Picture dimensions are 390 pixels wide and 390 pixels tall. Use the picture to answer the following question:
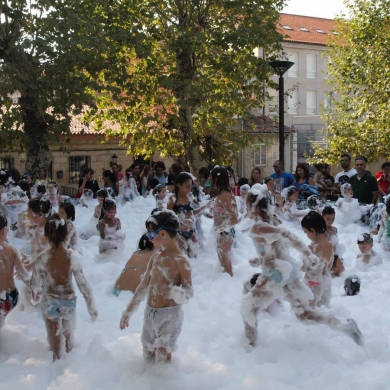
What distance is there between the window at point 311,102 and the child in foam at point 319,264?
36980 millimetres

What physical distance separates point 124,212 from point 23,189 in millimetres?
2410

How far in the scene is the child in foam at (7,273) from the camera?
5.07 metres

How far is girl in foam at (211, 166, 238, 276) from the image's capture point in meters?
7.72

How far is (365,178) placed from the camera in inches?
416

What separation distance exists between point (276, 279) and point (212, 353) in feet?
2.92

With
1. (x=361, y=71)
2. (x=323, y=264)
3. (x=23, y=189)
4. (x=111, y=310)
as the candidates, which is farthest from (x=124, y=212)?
(x=361, y=71)

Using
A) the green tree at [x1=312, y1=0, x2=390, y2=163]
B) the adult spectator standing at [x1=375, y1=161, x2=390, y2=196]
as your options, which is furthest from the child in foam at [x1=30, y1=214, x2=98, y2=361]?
the green tree at [x1=312, y1=0, x2=390, y2=163]

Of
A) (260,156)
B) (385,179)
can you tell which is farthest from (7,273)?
(260,156)

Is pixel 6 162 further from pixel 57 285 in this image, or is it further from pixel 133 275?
pixel 57 285

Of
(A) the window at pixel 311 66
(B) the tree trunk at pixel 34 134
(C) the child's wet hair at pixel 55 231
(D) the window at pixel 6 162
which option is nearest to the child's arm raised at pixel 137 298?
(C) the child's wet hair at pixel 55 231

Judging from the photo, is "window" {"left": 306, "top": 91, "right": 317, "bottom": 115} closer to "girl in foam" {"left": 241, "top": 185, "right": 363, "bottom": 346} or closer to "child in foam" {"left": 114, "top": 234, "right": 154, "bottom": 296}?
"child in foam" {"left": 114, "top": 234, "right": 154, "bottom": 296}

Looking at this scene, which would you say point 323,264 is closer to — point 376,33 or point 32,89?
point 32,89

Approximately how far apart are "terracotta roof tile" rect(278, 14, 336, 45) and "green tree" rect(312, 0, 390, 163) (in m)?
16.9

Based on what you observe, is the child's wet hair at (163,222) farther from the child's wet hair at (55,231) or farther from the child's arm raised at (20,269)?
the child's arm raised at (20,269)
